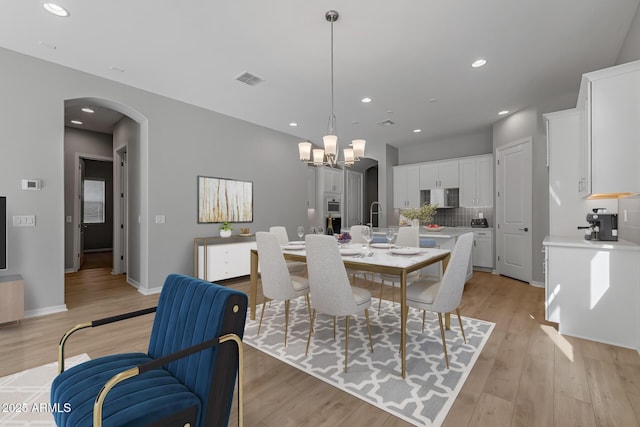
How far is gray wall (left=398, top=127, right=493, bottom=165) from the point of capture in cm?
606

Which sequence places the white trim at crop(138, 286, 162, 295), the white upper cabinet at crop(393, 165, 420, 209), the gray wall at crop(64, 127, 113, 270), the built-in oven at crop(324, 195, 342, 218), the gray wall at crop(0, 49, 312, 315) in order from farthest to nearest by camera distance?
the built-in oven at crop(324, 195, 342, 218)
the white upper cabinet at crop(393, 165, 420, 209)
the gray wall at crop(64, 127, 113, 270)
the white trim at crop(138, 286, 162, 295)
the gray wall at crop(0, 49, 312, 315)

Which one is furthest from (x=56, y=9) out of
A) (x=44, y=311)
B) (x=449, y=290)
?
(x=449, y=290)

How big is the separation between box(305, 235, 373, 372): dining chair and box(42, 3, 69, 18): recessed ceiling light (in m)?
2.84

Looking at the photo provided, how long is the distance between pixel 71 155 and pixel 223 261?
4024 millimetres

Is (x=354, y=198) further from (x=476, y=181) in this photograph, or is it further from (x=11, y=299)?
(x=11, y=299)

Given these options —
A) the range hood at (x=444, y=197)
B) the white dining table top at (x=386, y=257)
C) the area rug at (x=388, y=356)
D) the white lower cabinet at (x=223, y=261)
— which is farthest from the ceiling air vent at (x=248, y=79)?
the range hood at (x=444, y=197)

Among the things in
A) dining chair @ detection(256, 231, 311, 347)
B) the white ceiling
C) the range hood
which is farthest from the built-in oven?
dining chair @ detection(256, 231, 311, 347)

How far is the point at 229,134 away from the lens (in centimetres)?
503

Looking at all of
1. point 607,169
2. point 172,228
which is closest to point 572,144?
point 607,169

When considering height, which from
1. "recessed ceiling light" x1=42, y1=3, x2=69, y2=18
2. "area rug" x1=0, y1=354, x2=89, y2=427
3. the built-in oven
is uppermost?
"recessed ceiling light" x1=42, y1=3, x2=69, y2=18

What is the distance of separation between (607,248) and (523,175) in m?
2.65

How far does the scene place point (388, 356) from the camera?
2.28 metres

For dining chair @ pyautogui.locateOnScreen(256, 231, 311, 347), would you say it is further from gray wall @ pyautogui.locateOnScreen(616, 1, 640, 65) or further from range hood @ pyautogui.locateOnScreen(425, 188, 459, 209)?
range hood @ pyautogui.locateOnScreen(425, 188, 459, 209)

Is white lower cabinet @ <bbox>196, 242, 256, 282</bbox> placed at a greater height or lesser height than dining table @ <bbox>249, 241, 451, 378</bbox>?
lesser
